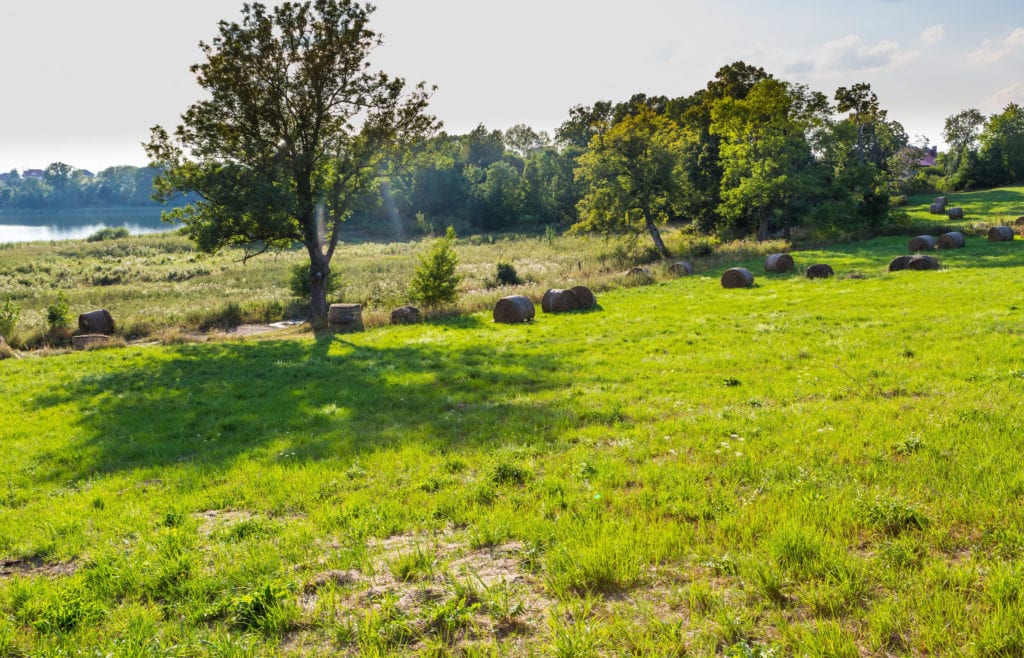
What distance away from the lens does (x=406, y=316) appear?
2538cm

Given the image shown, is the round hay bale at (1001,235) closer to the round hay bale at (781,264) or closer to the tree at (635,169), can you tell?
the round hay bale at (781,264)

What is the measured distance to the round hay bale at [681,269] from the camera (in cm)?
3324

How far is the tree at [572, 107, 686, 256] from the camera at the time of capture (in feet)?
146

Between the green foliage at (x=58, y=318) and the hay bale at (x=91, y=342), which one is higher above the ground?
→ the green foliage at (x=58, y=318)

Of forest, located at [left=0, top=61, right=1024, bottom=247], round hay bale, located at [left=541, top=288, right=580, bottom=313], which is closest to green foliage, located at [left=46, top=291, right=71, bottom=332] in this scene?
forest, located at [left=0, top=61, right=1024, bottom=247]

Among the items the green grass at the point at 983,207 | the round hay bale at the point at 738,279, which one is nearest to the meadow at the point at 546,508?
the round hay bale at the point at 738,279

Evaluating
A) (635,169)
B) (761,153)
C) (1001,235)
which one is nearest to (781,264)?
(1001,235)

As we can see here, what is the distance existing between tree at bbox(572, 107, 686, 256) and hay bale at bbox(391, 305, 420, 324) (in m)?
25.5

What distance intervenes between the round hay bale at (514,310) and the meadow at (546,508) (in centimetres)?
826

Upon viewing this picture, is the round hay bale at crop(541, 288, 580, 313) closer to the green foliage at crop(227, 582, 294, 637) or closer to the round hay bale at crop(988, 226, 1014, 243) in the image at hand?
the green foliage at crop(227, 582, 294, 637)

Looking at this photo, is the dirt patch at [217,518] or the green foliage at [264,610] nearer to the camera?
the green foliage at [264,610]

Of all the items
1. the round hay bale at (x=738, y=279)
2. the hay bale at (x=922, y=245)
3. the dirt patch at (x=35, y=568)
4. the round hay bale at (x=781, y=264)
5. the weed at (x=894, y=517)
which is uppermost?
the hay bale at (x=922, y=245)

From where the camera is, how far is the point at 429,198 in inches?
4257

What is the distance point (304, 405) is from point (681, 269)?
2670 cm
